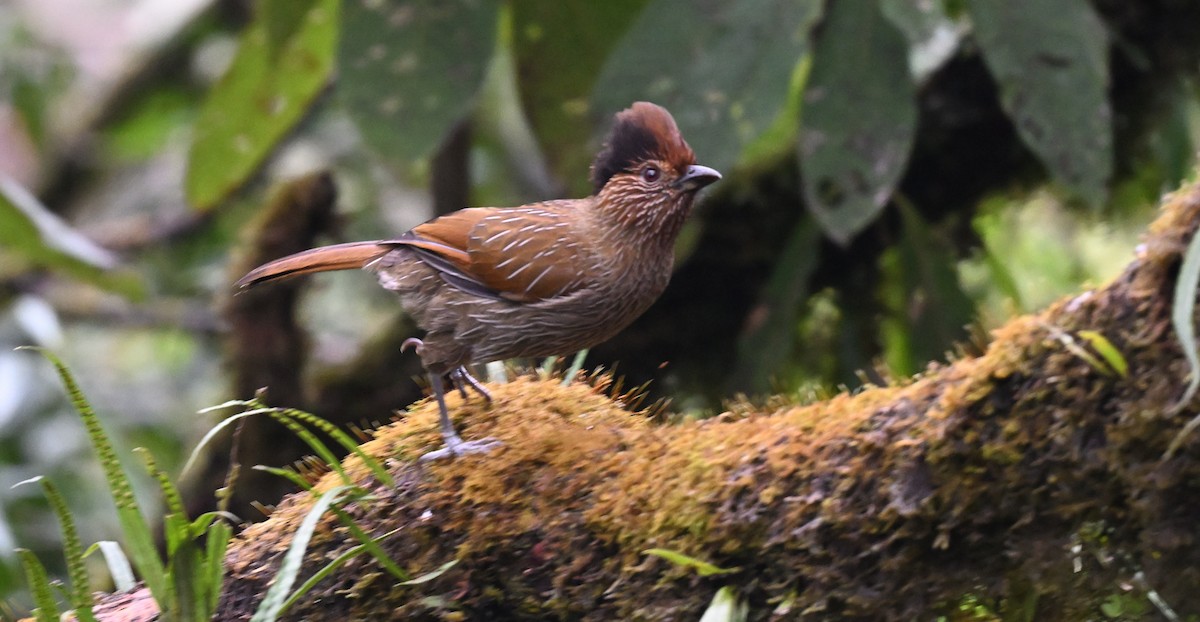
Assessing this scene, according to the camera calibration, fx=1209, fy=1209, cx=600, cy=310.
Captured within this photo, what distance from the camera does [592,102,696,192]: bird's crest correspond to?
2580 mm

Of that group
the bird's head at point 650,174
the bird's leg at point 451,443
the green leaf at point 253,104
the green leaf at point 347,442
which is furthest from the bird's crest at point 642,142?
the green leaf at point 253,104

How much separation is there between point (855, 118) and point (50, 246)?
2.98m

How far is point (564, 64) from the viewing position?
12.5 ft

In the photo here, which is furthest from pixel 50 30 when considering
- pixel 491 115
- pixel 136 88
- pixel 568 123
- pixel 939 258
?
pixel 939 258

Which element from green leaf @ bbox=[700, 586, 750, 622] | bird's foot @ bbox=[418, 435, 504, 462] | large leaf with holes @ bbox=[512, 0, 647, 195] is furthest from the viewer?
large leaf with holes @ bbox=[512, 0, 647, 195]

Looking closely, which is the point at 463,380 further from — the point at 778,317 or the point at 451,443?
the point at 778,317

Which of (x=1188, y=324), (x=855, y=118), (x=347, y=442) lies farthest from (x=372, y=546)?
(x=855, y=118)

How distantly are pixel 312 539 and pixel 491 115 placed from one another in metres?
3.81

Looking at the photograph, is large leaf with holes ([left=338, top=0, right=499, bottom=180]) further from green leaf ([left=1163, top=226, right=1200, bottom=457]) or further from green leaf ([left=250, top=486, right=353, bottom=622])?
green leaf ([left=1163, top=226, right=1200, bottom=457])

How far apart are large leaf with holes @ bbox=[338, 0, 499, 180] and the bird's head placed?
82 centimetres

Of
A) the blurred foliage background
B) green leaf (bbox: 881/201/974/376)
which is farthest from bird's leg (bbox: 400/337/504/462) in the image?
green leaf (bbox: 881/201/974/376)

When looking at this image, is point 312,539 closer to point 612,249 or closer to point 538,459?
point 538,459

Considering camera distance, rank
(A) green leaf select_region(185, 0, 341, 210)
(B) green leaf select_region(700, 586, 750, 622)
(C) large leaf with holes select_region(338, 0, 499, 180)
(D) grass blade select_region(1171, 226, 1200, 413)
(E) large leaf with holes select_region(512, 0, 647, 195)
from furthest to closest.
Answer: (A) green leaf select_region(185, 0, 341, 210), (E) large leaf with holes select_region(512, 0, 647, 195), (C) large leaf with holes select_region(338, 0, 499, 180), (B) green leaf select_region(700, 586, 750, 622), (D) grass blade select_region(1171, 226, 1200, 413)

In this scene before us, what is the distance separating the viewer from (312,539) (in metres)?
2.08
